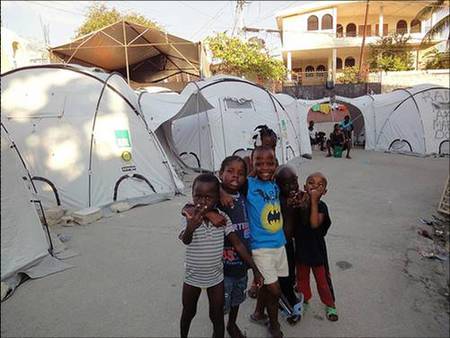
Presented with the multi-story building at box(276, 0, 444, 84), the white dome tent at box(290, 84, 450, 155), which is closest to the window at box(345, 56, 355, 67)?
the multi-story building at box(276, 0, 444, 84)

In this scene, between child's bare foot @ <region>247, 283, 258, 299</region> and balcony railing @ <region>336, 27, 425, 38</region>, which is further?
balcony railing @ <region>336, 27, 425, 38</region>

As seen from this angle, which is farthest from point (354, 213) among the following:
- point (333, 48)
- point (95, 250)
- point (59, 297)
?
point (333, 48)

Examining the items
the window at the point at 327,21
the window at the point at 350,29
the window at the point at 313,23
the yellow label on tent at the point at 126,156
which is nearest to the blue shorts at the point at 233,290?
the yellow label on tent at the point at 126,156

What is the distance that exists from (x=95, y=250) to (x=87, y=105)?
285cm

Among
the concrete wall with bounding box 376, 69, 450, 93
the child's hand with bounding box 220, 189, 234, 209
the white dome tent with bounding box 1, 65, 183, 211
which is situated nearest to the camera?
the child's hand with bounding box 220, 189, 234, 209

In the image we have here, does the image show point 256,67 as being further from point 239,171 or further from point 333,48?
point 239,171

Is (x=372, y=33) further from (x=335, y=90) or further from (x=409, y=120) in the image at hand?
(x=409, y=120)

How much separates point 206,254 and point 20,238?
253 cm

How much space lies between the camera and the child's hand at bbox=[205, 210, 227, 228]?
212 cm

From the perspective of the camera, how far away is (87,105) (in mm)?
6238

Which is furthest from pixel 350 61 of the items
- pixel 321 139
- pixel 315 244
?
pixel 315 244

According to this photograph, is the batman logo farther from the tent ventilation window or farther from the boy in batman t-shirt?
the tent ventilation window

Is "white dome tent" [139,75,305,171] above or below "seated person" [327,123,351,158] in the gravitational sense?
above

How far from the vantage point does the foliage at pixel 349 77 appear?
22312 millimetres
